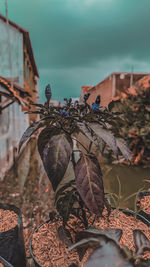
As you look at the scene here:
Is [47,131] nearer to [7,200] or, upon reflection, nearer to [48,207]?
[48,207]

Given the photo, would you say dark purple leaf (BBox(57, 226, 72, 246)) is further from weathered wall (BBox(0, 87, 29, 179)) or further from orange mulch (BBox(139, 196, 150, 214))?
weathered wall (BBox(0, 87, 29, 179))

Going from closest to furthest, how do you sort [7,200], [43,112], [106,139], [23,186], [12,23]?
[106,139] → [43,112] → [7,200] → [23,186] → [12,23]

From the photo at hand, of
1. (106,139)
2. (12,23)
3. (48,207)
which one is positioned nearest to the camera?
(106,139)

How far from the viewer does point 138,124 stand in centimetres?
262

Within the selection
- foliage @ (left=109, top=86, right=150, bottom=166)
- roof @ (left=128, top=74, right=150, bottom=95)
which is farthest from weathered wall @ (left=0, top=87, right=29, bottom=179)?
roof @ (left=128, top=74, right=150, bottom=95)

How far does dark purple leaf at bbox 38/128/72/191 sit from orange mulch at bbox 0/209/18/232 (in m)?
0.29

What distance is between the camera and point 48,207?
220cm

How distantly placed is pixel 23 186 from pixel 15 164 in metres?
1.88

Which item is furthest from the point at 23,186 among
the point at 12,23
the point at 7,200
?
the point at 12,23

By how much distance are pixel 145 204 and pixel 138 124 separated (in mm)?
1918

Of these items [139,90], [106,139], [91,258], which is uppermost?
Answer: [139,90]

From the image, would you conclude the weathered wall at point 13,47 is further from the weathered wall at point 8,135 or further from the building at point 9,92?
the weathered wall at point 8,135

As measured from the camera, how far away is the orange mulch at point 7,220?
630mm

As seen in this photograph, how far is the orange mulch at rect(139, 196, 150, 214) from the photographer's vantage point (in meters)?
0.81
